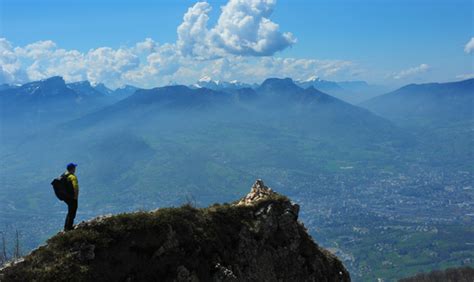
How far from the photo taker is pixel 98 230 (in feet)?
54.0

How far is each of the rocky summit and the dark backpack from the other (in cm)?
153

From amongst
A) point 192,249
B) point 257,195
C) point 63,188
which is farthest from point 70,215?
point 257,195

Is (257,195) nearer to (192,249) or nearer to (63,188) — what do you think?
(192,249)

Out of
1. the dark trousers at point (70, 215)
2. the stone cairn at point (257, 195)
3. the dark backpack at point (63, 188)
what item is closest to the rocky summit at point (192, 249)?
the stone cairn at point (257, 195)

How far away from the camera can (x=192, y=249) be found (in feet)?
60.0

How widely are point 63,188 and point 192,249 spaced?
17.4 feet

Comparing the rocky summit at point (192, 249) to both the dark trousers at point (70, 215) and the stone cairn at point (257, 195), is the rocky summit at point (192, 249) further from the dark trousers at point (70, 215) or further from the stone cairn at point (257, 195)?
the dark trousers at point (70, 215)

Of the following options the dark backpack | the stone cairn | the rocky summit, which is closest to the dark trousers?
→ the dark backpack

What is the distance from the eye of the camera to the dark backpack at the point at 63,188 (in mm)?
17562

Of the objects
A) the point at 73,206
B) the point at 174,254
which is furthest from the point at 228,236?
the point at 73,206

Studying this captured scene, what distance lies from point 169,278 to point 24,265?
4.88 metres

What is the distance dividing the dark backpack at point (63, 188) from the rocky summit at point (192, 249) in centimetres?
153

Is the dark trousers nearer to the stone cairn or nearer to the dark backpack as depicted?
the dark backpack

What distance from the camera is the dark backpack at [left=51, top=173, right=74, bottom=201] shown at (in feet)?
57.6
